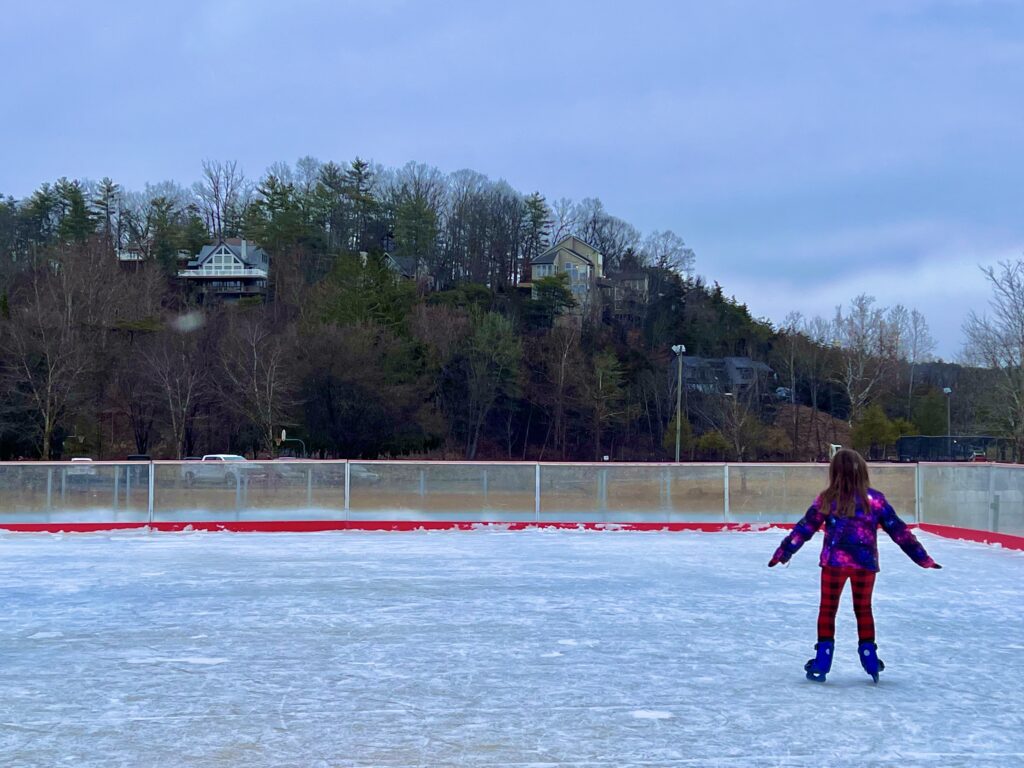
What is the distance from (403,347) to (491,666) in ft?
186

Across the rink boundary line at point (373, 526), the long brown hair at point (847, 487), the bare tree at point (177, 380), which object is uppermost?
the bare tree at point (177, 380)

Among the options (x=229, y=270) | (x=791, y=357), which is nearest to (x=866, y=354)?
(x=791, y=357)

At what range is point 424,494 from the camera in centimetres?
2025

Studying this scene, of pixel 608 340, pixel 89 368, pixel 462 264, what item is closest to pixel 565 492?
pixel 89 368

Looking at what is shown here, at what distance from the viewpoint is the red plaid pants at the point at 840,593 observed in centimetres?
700

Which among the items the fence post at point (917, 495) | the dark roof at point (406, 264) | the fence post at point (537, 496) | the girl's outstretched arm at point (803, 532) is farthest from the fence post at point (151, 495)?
the dark roof at point (406, 264)

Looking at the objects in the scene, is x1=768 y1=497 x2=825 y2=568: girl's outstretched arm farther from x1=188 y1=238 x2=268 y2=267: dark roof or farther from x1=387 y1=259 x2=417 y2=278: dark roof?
x1=188 y1=238 x2=268 y2=267: dark roof

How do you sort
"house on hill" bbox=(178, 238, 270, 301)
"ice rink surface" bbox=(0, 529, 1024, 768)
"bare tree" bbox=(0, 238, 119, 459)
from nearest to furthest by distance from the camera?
"ice rink surface" bbox=(0, 529, 1024, 768), "bare tree" bbox=(0, 238, 119, 459), "house on hill" bbox=(178, 238, 270, 301)

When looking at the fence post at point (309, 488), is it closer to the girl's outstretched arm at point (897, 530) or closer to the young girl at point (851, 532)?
the young girl at point (851, 532)

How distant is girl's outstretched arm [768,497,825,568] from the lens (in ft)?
23.4

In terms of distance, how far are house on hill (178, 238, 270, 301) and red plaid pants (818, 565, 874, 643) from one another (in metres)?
83.6

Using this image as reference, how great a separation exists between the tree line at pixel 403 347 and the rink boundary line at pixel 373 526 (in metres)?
26.5

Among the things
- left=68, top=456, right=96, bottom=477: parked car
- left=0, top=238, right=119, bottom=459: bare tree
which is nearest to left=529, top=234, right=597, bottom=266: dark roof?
left=0, top=238, right=119, bottom=459: bare tree

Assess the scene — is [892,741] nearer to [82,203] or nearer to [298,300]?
[298,300]
